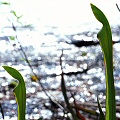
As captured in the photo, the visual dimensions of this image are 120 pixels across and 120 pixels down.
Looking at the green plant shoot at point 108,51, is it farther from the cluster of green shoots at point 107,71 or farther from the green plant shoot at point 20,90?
the green plant shoot at point 20,90

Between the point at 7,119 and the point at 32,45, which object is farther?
the point at 32,45

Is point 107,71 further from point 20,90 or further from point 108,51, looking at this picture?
point 20,90

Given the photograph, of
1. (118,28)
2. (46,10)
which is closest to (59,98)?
(118,28)

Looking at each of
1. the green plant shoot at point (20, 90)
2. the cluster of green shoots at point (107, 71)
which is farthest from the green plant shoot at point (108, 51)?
the green plant shoot at point (20, 90)

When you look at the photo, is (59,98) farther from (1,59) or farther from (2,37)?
(2,37)

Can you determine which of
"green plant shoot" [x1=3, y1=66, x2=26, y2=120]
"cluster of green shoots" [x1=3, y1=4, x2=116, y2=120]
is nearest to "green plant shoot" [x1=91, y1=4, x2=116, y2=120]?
"cluster of green shoots" [x1=3, y1=4, x2=116, y2=120]

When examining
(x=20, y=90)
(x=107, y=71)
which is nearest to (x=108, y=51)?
(x=107, y=71)

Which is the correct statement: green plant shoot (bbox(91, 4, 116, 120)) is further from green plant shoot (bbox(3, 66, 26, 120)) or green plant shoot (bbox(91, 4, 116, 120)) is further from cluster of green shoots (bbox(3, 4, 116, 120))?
green plant shoot (bbox(3, 66, 26, 120))

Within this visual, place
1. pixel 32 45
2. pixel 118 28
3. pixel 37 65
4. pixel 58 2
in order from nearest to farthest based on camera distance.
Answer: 1. pixel 37 65
2. pixel 32 45
3. pixel 118 28
4. pixel 58 2
